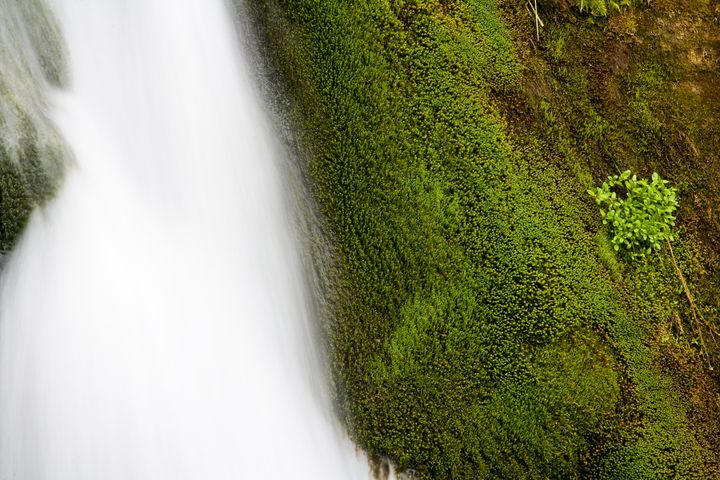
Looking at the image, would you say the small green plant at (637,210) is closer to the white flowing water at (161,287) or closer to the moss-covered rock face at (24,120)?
the white flowing water at (161,287)

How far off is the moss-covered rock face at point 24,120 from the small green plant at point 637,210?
5134 millimetres

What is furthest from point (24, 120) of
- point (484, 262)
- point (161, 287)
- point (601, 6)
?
point (601, 6)

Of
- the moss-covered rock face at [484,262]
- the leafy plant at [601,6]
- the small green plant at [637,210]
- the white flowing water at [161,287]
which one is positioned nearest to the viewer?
the white flowing water at [161,287]

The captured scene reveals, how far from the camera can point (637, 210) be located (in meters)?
6.14

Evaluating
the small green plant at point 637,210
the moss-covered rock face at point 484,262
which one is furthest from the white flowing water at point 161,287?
the small green plant at point 637,210

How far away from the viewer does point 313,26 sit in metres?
5.97

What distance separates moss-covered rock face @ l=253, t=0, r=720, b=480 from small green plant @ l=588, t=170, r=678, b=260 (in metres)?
0.15

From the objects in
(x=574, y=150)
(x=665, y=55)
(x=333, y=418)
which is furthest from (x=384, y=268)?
(x=665, y=55)

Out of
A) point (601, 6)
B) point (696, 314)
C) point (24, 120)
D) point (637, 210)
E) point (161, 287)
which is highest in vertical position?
point (24, 120)

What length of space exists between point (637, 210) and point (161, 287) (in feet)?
15.6

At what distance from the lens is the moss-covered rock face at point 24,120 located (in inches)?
186

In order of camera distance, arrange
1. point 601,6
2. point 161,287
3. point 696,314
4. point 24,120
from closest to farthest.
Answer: point 24,120, point 161,287, point 696,314, point 601,6

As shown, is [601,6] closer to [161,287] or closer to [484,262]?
[484,262]

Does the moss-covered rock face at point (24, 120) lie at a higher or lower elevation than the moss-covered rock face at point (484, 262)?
higher
